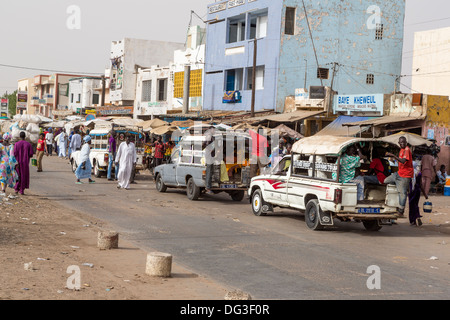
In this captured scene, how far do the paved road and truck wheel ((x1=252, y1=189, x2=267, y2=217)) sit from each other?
0.28m

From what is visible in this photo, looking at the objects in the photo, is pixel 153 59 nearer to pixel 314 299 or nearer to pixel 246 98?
pixel 246 98

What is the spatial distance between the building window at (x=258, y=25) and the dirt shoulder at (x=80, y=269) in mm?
29689

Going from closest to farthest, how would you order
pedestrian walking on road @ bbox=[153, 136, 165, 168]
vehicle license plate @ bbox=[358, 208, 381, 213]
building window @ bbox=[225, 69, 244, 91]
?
vehicle license plate @ bbox=[358, 208, 381, 213] < pedestrian walking on road @ bbox=[153, 136, 165, 168] < building window @ bbox=[225, 69, 244, 91]

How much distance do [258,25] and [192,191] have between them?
79.0ft

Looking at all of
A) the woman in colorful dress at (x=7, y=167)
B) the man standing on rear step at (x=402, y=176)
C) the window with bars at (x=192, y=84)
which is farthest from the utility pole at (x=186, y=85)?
the man standing on rear step at (x=402, y=176)

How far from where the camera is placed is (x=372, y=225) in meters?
15.5

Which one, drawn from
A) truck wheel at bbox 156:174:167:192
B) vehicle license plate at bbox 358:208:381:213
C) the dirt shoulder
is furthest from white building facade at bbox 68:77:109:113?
the dirt shoulder

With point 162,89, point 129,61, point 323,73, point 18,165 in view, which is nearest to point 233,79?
point 323,73

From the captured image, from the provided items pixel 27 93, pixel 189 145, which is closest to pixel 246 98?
pixel 189 145

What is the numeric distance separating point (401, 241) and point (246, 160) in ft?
Answer: 24.1

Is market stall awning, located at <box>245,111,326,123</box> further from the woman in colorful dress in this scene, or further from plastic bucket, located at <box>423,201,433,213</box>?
the woman in colorful dress

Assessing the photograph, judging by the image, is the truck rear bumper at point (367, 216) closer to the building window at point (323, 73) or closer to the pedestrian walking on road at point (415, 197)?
the pedestrian walking on road at point (415, 197)

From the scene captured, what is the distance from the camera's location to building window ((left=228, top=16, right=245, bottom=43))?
43938mm
